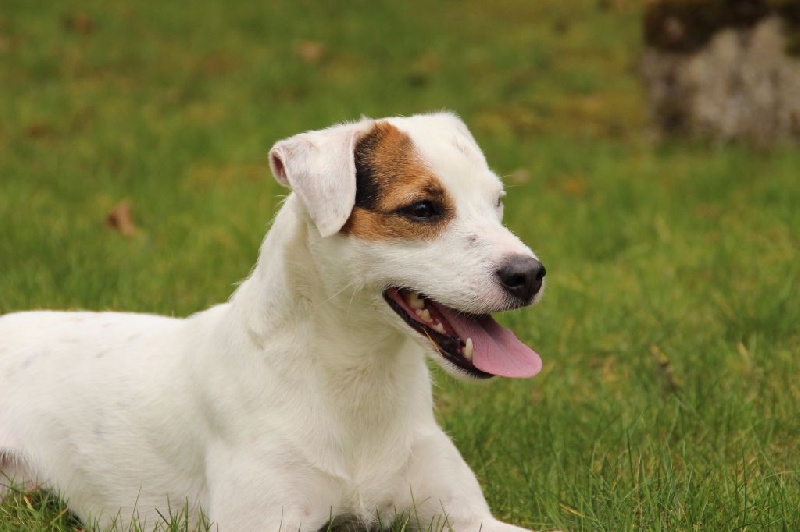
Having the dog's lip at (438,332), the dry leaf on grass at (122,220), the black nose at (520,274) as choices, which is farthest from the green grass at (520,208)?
the black nose at (520,274)

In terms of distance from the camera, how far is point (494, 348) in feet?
11.3

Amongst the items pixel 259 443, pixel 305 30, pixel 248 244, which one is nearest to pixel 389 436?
pixel 259 443

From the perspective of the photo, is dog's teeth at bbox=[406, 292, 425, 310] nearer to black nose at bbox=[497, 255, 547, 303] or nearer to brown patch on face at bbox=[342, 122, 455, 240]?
brown patch on face at bbox=[342, 122, 455, 240]

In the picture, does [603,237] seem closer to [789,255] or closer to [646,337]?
[789,255]

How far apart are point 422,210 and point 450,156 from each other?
0.20m

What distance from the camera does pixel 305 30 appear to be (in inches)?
484

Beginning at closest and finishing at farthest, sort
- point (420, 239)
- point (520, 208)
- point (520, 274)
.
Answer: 1. point (520, 274)
2. point (420, 239)
3. point (520, 208)

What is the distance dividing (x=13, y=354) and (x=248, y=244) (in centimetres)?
238

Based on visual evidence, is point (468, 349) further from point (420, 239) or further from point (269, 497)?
point (269, 497)

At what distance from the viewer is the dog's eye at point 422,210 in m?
3.43

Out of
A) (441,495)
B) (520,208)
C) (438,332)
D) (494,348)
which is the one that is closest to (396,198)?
(438,332)

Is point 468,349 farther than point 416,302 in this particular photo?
No

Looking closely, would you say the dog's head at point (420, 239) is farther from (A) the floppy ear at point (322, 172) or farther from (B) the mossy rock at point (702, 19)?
(B) the mossy rock at point (702, 19)

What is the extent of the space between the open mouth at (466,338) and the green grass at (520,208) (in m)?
0.51
